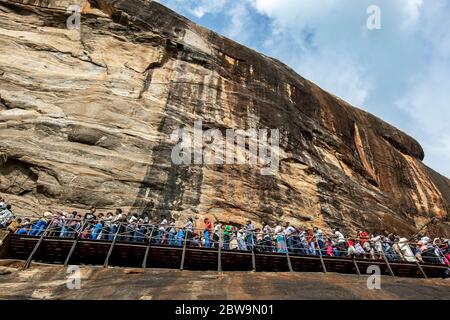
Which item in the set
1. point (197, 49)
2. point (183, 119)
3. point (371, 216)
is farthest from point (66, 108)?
point (371, 216)

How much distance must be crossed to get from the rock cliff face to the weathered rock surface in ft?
19.0

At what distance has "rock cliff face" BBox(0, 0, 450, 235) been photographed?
59.4ft

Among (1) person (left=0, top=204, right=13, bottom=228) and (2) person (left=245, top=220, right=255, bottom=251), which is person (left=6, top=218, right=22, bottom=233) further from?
(2) person (left=245, top=220, right=255, bottom=251)

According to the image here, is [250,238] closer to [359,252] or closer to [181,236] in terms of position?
→ [181,236]

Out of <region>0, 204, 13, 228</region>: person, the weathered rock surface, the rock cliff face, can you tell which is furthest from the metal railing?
the rock cliff face

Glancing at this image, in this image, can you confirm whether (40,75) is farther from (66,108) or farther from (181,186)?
(181,186)

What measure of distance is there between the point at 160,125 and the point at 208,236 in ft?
23.7

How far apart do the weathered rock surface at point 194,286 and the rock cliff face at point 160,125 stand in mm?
Result: 5803

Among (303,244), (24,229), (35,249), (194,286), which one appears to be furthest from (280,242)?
(24,229)

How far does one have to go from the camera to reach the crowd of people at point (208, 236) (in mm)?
14109

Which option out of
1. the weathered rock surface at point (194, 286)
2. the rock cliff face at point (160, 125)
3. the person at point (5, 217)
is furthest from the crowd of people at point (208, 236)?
the rock cliff face at point (160, 125)

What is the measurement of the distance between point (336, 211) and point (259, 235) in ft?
25.5

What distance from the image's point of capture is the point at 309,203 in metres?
21.7

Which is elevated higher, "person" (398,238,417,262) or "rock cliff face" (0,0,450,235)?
"rock cliff face" (0,0,450,235)
